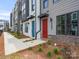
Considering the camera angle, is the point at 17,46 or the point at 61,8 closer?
the point at 61,8

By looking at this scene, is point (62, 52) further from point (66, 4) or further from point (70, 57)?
point (66, 4)

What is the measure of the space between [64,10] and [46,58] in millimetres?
5398

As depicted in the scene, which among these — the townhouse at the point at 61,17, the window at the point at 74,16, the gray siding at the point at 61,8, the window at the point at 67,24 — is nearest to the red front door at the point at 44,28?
the townhouse at the point at 61,17

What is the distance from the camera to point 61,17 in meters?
15.2

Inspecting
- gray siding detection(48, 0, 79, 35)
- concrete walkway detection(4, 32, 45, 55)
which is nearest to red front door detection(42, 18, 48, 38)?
gray siding detection(48, 0, 79, 35)

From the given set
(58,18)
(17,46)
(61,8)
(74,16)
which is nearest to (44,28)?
(58,18)

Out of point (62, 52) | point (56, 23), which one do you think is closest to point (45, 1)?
point (56, 23)

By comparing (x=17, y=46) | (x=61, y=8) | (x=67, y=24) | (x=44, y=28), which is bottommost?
(x=17, y=46)

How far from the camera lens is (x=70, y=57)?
10016mm

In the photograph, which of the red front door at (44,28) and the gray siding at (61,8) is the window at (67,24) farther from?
the red front door at (44,28)

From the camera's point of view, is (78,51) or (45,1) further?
(45,1)

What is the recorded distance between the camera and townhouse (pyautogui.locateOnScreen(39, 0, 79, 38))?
1261 centimetres

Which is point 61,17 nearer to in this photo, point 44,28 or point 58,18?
point 58,18

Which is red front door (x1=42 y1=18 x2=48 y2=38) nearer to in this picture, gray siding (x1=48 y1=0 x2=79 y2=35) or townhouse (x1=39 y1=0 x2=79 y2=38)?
townhouse (x1=39 y1=0 x2=79 y2=38)
